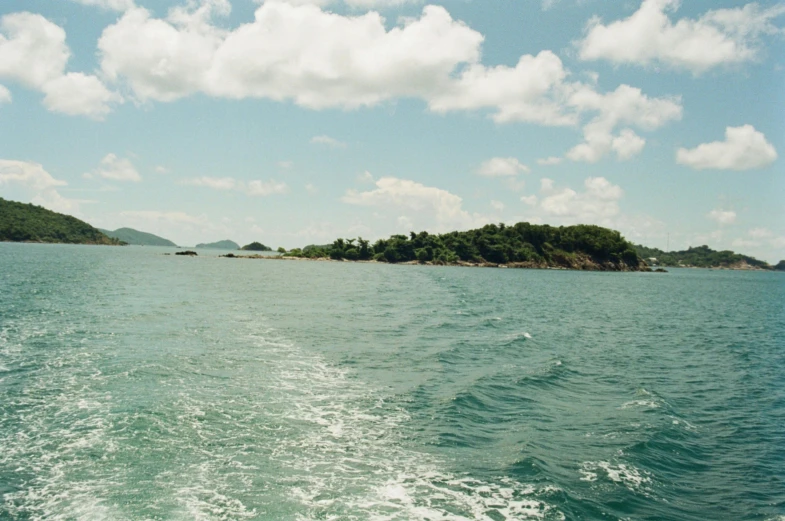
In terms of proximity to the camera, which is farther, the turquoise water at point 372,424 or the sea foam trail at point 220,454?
the turquoise water at point 372,424

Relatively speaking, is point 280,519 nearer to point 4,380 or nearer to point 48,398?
point 48,398

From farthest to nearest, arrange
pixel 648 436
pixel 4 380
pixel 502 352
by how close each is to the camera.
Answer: pixel 502 352 → pixel 4 380 → pixel 648 436

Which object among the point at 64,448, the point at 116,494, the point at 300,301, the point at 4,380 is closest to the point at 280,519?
the point at 116,494

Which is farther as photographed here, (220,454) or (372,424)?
(372,424)

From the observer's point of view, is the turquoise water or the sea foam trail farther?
the turquoise water

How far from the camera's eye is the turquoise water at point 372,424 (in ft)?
36.5

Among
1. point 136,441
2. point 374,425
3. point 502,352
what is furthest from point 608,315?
point 136,441

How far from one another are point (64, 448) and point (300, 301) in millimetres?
38580

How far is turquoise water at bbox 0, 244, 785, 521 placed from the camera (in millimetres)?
11133

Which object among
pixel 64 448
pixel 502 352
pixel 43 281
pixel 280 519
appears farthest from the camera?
pixel 43 281

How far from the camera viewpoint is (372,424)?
16.0 metres

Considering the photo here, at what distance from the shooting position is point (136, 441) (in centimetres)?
1363

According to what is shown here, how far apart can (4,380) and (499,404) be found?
733 inches

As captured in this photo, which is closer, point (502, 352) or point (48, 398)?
point (48, 398)
